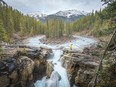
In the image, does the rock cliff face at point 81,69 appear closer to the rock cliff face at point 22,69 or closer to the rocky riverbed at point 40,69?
the rocky riverbed at point 40,69

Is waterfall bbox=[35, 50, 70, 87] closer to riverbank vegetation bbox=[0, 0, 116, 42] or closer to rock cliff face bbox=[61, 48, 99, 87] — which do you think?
rock cliff face bbox=[61, 48, 99, 87]

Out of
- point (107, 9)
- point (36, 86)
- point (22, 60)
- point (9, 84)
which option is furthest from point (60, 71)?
point (107, 9)

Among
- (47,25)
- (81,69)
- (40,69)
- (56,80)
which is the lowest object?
(56,80)

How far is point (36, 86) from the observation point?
2997cm

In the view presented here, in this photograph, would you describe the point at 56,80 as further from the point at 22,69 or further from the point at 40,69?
the point at 40,69

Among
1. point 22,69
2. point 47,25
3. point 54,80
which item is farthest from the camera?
point 47,25

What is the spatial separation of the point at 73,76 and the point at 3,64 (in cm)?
→ 1149

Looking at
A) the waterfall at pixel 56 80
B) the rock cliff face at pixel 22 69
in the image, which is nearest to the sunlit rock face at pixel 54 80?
the waterfall at pixel 56 80

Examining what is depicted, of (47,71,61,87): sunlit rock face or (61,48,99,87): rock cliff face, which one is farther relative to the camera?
(47,71,61,87): sunlit rock face

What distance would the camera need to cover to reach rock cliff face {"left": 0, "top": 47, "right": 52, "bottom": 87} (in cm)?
2515

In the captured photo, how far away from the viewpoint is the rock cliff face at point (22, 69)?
2515 centimetres

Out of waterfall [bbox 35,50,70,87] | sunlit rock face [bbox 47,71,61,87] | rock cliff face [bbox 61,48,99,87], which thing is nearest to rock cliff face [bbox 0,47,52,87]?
waterfall [bbox 35,50,70,87]

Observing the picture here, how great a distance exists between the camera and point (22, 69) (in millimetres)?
27906

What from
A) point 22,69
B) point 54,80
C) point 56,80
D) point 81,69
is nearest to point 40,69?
point 54,80
